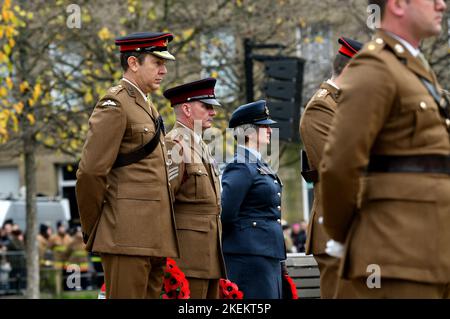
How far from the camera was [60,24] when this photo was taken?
67.8 ft

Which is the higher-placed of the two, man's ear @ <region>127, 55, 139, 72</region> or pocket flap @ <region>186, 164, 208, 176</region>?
man's ear @ <region>127, 55, 139, 72</region>

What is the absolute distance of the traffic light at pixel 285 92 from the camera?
52.6 feet

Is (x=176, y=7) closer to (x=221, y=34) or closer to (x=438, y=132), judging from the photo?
(x=221, y=34)

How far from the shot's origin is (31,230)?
21.1 meters

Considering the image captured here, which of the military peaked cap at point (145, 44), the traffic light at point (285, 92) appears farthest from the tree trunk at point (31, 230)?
the military peaked cap at point (145, 44)

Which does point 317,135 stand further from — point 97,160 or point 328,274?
point 97,160

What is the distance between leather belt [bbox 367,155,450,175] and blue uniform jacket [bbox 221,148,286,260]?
12.9 ft

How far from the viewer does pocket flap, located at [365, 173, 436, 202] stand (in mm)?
4844

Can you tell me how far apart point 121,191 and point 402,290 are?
8.63 ft

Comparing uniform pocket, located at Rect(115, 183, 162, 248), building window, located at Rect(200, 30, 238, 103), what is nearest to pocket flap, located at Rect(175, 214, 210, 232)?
uniform pocket, located at Rect(115, 183, 162, 248)

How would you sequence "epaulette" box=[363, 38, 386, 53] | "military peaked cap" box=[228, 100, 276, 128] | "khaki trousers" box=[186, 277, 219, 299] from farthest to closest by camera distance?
1. "military peaked cap" box=[228, 100, 276, 128]
2. "khaki trousers" box=[186, 277, 219, 299]
3. "epaulette" box=[363, 38, 386, 53]

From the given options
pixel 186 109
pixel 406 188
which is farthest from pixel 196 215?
pixel 406 188

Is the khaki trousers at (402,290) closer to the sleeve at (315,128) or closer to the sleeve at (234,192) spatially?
the sleeve at (315,128)

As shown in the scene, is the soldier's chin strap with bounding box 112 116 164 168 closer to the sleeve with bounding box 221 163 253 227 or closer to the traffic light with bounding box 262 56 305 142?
the sleeve with bounding box 221 163 253 227
